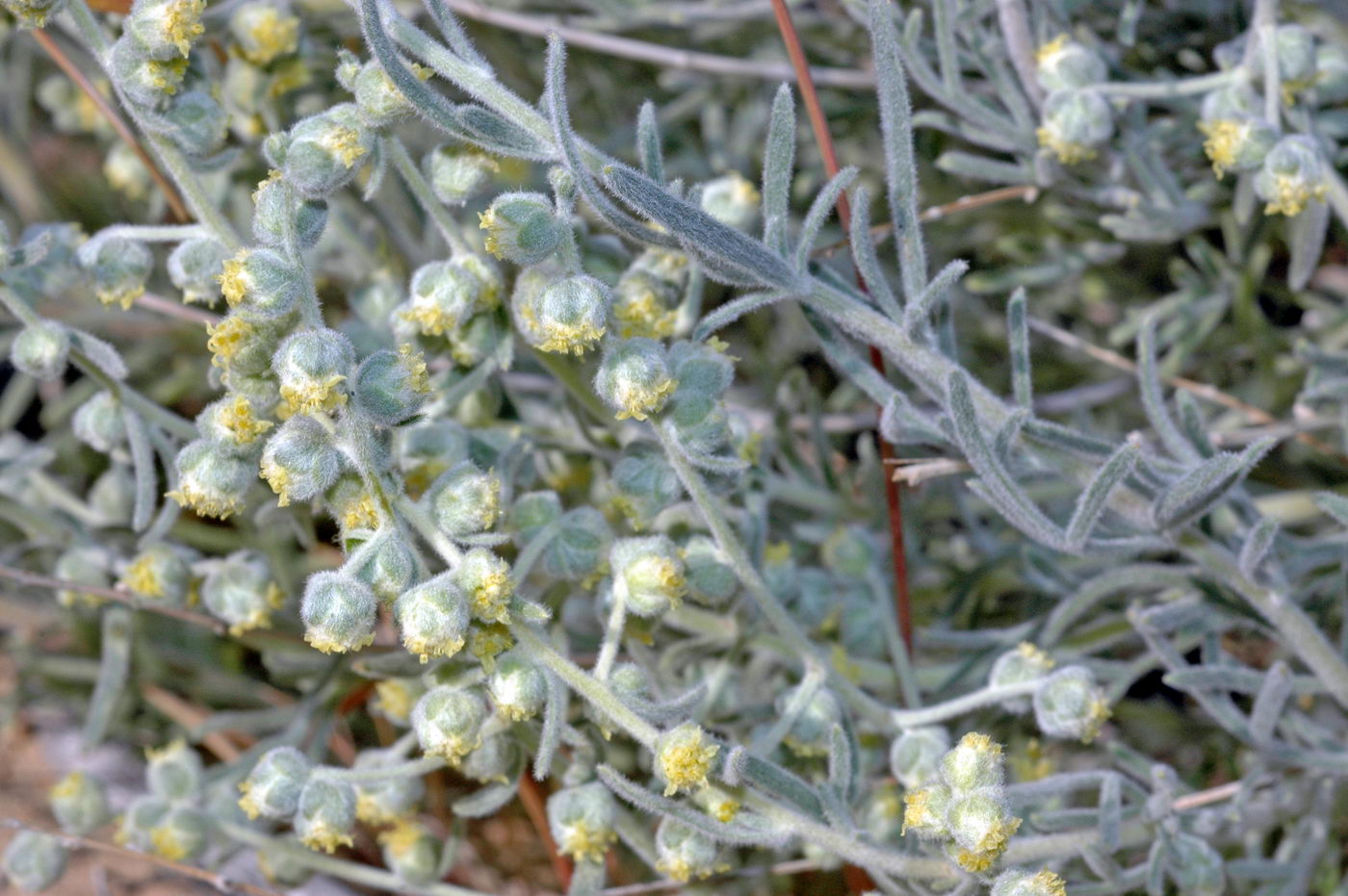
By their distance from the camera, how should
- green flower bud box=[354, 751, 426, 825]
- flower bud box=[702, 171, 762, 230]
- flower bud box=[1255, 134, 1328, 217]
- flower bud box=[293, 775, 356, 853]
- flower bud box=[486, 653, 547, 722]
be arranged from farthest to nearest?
flower bud box=[702, 171, 762, 230]
flower bud box=[1255, 134, 1328, 217]
green flower bud box=[354, 751, 426, 825]
flower bud box=[293, 775, 356, 853]
flower bud box=[486, 653, 547, 722]

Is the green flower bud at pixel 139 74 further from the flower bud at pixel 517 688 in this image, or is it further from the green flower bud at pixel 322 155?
the flower bud at pixel 517 688

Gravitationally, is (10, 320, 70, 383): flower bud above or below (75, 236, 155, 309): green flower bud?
below

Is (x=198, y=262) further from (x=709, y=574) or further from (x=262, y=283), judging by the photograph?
(x=709, y=574)

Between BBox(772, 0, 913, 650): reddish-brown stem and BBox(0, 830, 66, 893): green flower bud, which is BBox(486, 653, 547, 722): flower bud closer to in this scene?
BBox(772, 0, 913, 650): reddish-brown stem

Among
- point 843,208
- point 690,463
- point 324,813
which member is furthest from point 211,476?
point 843,208

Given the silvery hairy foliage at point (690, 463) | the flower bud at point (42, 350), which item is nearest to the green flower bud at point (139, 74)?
the silvery hairy foliage at point (690, 463)

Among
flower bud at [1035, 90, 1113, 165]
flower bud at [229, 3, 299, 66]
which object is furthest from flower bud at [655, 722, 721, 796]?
flower bud at [229, 3, 299, 66]

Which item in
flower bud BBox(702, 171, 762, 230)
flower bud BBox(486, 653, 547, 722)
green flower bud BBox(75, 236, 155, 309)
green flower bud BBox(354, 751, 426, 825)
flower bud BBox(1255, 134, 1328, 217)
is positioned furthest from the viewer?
flower bud BBox(702, 171, 762, 230)

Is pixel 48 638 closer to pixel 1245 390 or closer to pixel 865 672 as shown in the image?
pixel 865 672
